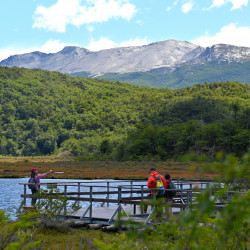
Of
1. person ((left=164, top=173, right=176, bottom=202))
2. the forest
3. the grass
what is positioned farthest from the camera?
the forest

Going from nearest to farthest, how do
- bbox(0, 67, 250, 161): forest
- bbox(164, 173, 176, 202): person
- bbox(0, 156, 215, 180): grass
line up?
bbox(164, 173, 176, 202): person, bbox(0, 156, 215, 180): grass, bbox(0, 67, 250, 161): forest

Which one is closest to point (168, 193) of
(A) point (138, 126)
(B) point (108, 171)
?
(B) point (108, 171)

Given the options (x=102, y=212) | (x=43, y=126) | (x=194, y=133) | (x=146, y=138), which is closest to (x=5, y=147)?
(x=43, y=126)

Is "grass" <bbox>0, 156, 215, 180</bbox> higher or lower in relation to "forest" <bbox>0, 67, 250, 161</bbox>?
lower

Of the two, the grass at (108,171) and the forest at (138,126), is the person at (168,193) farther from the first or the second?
the forest at (138,126)

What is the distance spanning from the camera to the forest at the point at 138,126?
3819 inches

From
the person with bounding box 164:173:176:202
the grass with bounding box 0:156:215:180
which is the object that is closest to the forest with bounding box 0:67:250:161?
the grass with bounding box 0:156:215:180

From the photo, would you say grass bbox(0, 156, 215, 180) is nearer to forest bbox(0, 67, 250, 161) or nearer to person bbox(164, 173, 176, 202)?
forest bbox(0, 67, 250, 161)

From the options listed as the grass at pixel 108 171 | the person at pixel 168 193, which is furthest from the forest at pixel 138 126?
the person at pixel 168 193

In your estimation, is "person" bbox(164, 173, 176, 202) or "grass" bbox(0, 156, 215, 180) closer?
"person" bbox(164, 173, 176, 202)

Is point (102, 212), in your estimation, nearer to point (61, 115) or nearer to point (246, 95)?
point (246, 95)

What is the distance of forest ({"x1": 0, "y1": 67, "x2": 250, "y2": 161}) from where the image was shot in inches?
3819

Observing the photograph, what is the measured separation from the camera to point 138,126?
132125 mm

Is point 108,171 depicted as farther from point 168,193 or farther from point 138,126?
point 138,126
